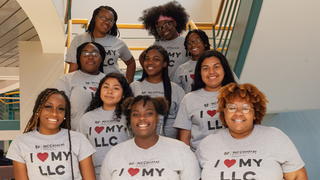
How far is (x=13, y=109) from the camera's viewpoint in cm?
1816

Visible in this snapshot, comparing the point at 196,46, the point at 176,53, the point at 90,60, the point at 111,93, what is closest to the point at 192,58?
the point at 196,46

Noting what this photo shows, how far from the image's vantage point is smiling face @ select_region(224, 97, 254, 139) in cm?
291

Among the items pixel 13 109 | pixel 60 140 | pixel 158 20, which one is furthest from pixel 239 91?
pixel 13 109

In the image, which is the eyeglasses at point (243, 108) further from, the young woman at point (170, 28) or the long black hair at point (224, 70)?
the young woman at point (170, 28)

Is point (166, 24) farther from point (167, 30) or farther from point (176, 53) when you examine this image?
point (176, 53)

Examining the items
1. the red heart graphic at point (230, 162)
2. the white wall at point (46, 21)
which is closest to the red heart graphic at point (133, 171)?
the red heart graphic at point (230, 162)

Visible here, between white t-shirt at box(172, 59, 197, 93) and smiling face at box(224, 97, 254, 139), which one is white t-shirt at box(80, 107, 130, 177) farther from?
white t-shirt at box(172, 59, 197, 93)

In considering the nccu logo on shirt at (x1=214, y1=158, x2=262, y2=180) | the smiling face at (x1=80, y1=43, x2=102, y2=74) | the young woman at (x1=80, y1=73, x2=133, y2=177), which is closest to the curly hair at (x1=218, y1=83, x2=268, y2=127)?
the nccu logo on shirt at (x1=214, y1=158, x2=262, y2=180)

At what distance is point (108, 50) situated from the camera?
15.1ft

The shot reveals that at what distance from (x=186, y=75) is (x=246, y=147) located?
5.26 ft

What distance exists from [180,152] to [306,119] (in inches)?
140

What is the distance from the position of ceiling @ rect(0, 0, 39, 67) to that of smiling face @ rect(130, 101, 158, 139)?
4121 mm

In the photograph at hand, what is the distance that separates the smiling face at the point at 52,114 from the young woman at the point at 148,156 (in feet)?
1.54

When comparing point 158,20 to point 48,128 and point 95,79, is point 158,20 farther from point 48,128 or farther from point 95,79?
point 48,128
